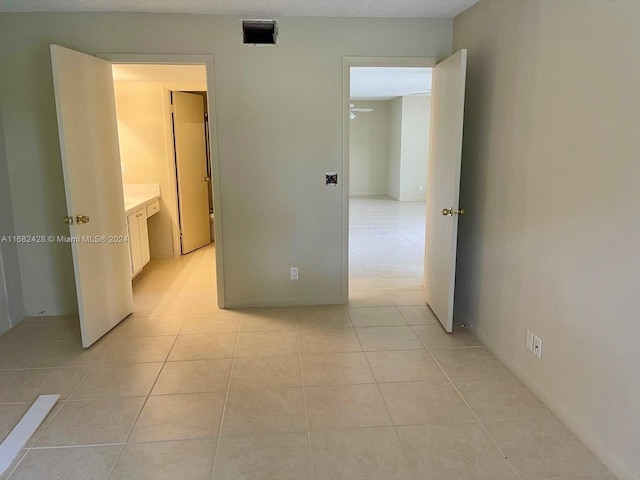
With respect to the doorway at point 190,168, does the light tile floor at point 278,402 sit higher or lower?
lower

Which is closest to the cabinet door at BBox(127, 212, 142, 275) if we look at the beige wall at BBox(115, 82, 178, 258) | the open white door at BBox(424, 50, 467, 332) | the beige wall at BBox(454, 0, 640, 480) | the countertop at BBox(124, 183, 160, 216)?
the countertop at BBox(124, 183, 160, 216)

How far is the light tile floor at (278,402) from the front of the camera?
1.93m

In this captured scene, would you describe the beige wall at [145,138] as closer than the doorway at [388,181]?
No

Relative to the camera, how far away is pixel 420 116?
10398mm

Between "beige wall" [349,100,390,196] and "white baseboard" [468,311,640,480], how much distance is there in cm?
896

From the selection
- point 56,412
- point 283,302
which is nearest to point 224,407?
point 56,412

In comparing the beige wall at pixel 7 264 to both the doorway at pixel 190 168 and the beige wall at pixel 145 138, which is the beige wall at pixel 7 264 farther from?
the doorway at pixel 190 168

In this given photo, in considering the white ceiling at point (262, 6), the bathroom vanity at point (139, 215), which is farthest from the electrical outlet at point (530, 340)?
the bathroom vanity at point (139, 215)

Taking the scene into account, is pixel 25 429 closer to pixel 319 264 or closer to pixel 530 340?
→ pixel 319 264

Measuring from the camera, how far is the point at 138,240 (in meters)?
4.62

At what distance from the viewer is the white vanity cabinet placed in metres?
4.41

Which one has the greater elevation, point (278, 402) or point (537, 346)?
point (537, 346)

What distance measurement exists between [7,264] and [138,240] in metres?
1.33

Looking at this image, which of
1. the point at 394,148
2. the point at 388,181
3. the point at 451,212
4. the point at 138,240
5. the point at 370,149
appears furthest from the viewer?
the point at 388,181
